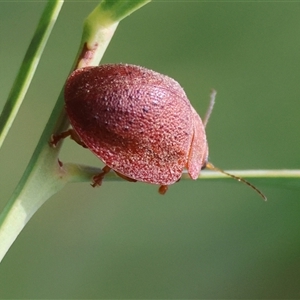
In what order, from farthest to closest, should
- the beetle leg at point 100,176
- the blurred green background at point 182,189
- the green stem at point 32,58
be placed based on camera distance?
1. the blurred green background at point 182,189
2. the beetle leg at point 100,176
3. the green stem at point 32,58

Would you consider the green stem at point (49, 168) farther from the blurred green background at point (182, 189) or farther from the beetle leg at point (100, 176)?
the blurred green background at point (182, 189)

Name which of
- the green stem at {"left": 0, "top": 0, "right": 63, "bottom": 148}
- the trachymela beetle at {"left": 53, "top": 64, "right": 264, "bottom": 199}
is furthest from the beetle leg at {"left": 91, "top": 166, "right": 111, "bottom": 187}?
the green stem at {"left": 0, "top": 0, "right": 63, "bottom": 148}

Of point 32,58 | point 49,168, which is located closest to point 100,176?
point 49,168

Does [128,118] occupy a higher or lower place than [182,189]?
higher

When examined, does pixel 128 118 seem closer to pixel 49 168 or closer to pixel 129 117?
pixel 129 117

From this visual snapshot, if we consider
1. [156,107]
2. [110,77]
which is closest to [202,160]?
[156,107]

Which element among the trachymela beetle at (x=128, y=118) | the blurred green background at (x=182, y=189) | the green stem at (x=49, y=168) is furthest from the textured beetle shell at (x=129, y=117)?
the blurred green background at (x=182, y=189)

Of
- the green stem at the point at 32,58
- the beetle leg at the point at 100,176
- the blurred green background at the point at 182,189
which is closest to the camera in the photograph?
the green stem at the point at 32,58

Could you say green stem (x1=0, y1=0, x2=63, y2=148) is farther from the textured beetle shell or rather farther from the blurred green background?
the blurred green background

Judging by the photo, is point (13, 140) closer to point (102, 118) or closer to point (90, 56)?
point (102, 118)
